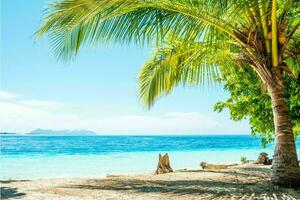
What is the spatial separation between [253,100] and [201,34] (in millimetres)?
4651

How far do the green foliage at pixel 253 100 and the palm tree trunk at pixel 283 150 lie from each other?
2.60m

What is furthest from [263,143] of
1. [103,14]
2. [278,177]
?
[103,14]

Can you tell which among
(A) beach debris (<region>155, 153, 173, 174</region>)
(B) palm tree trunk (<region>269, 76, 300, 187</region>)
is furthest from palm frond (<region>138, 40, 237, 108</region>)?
(A) beach debris (<region>155, 153, 173, 174</region>)

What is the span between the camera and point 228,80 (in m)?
11.0

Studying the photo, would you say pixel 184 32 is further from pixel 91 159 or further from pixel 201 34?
pixel 91 159

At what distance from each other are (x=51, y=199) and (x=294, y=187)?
4054 mm

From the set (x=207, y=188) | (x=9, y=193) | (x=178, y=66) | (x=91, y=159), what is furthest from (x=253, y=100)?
(x=91, y=159)

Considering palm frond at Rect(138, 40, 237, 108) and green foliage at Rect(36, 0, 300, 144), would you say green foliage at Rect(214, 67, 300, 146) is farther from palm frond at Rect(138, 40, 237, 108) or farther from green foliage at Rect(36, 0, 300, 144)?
palm frond at Rect(138, 40, 237, 108)

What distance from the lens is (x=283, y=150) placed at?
6789 mm

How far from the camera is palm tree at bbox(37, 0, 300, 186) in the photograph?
5641mm

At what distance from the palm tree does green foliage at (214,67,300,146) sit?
2.97 ft

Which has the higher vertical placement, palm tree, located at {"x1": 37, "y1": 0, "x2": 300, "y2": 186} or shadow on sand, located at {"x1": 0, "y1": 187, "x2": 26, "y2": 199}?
palm tree, located at {"x1": 37, "y1": 0, "x2": 300, "y2": 186}

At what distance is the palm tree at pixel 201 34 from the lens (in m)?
5.64

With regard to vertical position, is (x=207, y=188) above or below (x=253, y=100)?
below
